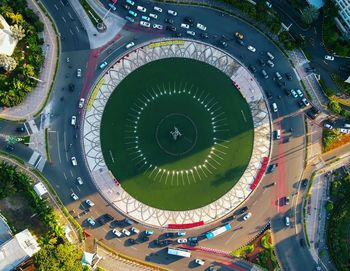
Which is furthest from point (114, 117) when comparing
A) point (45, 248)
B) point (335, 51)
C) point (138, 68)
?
point (335, 51)

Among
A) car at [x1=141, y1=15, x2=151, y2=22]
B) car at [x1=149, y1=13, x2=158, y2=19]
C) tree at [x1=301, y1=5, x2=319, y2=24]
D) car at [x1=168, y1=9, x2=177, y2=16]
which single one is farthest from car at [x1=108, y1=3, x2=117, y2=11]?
tree at [x1=301, y1=5, x2=319, y2=24]

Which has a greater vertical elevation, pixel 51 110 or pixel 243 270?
pixel 51 110

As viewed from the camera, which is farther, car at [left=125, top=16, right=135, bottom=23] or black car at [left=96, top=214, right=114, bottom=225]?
car at [left=125, top=16, right=135, bottom=23]

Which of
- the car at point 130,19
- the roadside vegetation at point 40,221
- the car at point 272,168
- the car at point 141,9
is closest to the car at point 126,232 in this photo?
the roadside vegetation at point 40,221

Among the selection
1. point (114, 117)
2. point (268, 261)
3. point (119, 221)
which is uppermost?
point (114, 117)

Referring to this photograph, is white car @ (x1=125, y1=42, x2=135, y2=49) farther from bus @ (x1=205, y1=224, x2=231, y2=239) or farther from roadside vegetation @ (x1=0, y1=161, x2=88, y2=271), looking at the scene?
bus @ (x1=205, y1=224, x2=231, y2=239)

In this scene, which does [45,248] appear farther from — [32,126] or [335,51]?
[335,51]

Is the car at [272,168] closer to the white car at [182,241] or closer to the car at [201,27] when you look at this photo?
the white car at [182,241]
